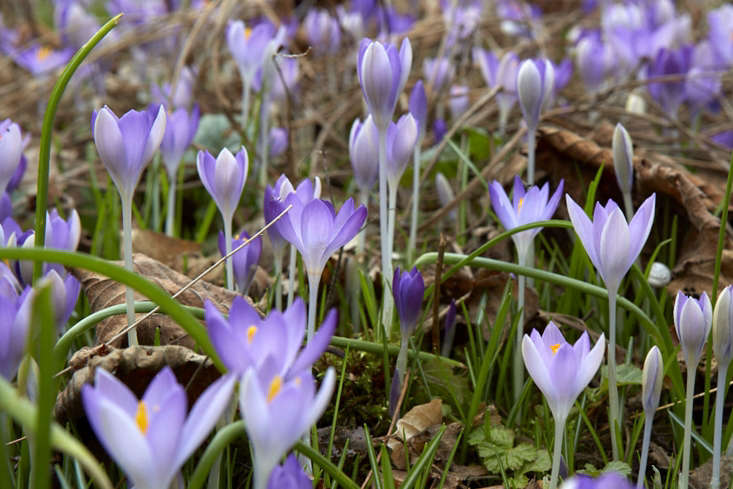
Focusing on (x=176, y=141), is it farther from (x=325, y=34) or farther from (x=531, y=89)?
(x=325, y=34)

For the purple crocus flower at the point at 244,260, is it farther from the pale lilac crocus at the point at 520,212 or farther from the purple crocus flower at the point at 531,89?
the purple crocus flower at the point at 531,89

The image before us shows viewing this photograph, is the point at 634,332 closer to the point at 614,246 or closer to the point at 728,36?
the point at 614,246

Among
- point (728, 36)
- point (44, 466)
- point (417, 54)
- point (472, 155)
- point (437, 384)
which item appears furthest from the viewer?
point (417, 54)

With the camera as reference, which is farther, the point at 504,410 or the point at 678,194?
the point at 678,194

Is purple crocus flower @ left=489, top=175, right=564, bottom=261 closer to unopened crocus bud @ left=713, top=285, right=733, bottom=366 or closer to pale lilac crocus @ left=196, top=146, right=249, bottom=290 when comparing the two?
unopened crocus bud @ left=713, top=285, right=733, bottom=366

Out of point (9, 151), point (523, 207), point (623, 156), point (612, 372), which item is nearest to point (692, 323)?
point (612, 372)

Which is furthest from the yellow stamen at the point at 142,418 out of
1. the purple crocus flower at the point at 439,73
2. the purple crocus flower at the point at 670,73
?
the purple crocus flower at the point at 670,73

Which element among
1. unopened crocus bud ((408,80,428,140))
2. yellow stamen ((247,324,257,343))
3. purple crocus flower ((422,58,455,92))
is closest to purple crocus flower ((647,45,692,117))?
purple crocus flower ((422,58,455,92))

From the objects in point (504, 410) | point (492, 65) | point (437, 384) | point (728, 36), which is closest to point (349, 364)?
point (437, 384)
